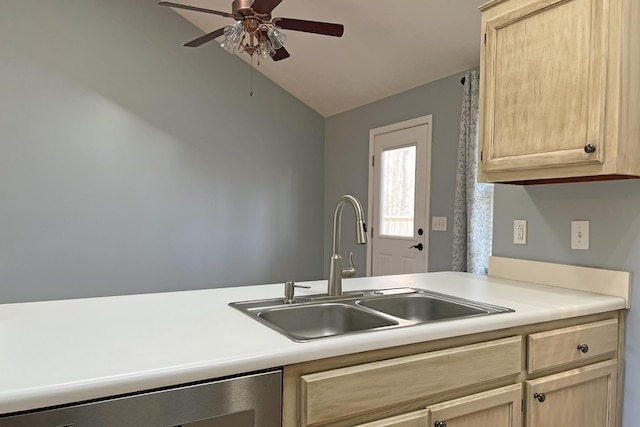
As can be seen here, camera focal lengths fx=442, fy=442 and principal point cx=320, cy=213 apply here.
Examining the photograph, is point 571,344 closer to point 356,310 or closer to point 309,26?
point 356,310

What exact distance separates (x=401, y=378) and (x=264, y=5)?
186 cm

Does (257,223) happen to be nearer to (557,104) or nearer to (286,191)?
(286,191)

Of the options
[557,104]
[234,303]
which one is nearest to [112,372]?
[234,303]

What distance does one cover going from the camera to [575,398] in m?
1.55

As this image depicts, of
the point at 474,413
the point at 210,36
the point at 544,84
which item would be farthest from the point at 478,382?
the point at 210,36

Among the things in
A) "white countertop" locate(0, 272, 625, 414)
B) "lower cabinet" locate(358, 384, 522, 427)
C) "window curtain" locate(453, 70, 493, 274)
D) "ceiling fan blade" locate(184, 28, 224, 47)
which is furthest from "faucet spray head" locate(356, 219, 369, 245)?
"window curtain" locate(453, 70, 493, 274)

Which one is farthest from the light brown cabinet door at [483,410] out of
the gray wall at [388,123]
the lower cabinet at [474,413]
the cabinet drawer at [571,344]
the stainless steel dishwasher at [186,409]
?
the gray wall at [388,123]

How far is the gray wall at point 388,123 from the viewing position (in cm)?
353

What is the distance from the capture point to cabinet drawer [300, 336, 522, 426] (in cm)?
103

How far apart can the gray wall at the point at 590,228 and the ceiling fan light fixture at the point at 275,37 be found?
4.82ft

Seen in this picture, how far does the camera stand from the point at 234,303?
1423 millimetres

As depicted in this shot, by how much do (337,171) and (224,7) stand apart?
2.02 meters

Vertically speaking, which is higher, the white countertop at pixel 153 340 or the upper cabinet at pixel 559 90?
the upper cabinet at pixel 559 90

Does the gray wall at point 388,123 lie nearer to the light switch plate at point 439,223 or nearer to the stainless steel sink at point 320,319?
the light switch plate at point 439,223
